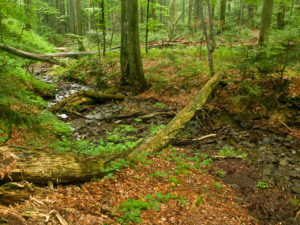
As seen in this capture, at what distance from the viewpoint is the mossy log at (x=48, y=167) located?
2781 millimetres

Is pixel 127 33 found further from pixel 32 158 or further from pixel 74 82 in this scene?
pixel 32 158

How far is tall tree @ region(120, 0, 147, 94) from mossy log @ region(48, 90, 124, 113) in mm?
1307

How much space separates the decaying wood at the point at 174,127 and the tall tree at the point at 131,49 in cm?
369

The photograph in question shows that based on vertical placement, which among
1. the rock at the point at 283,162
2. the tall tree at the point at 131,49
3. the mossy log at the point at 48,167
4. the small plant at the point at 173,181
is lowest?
the rock at the point at 283,162

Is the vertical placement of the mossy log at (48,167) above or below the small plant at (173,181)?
above

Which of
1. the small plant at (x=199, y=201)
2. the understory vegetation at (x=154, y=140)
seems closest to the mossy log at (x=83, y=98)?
the understory vegetation at (x=154, y=140)

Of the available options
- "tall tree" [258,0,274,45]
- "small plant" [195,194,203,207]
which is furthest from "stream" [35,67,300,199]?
"tall tree" [258,0,274,45]

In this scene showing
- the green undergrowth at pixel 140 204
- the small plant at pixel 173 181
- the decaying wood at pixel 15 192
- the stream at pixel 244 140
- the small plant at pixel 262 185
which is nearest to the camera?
the decaying wood at pixel 15 192

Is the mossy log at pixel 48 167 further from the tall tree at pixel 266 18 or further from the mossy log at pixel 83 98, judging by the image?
the tall tree at pixel 266 18

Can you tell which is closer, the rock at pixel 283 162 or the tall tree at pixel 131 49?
the rock at pixel 283 162

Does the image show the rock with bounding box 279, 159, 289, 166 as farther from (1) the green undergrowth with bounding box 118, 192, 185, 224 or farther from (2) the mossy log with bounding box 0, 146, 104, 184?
(2) the mossy log with bounding box 0, 146, 104, 184

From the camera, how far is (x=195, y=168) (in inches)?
213

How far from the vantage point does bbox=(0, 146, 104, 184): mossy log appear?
278 cm

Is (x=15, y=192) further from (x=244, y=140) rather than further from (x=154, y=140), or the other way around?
(x=244, y=140)
